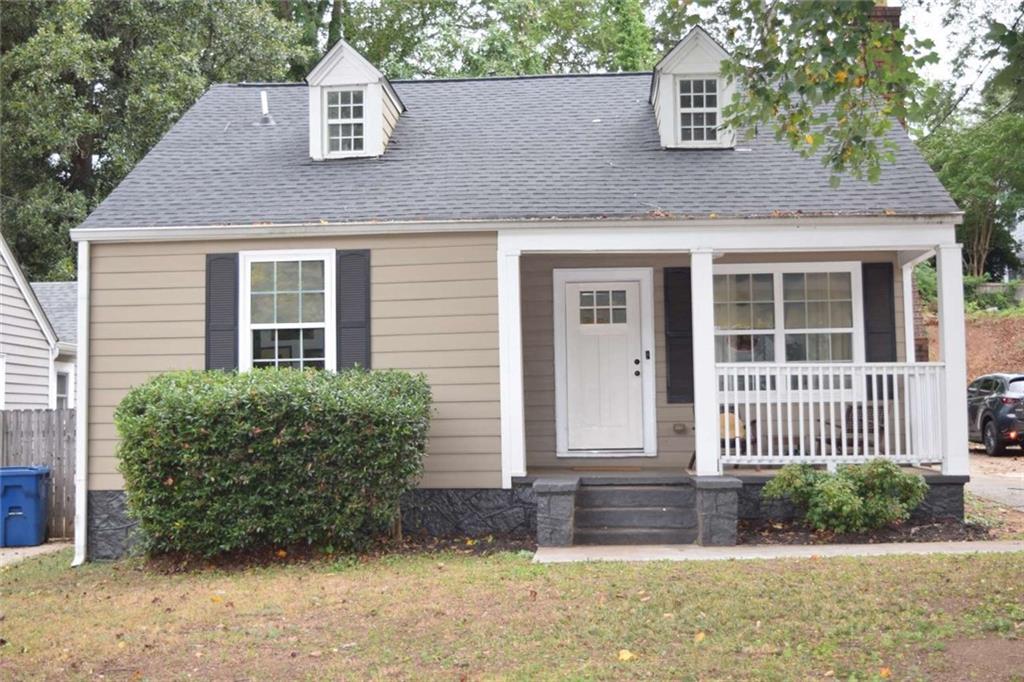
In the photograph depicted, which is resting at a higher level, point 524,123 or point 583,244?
point 524,123

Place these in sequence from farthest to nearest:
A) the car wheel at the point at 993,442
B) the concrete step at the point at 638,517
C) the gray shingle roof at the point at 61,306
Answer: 1. the gray shingle roof at the point at 61,306
2. the car wheel at the point at 993,442
3. the concrete step at the point at 638,517

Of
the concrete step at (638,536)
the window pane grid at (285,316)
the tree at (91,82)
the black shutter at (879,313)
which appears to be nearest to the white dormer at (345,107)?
the window pane grid at (285,316)

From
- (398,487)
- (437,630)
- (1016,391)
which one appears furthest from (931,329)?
(437,630)

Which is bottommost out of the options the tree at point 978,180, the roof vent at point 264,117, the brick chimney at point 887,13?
the roof vent at point 264,117

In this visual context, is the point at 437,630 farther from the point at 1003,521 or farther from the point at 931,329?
the point at 931,329

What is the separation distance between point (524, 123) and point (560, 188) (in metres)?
1.88

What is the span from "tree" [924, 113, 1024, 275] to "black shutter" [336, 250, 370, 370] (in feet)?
75.8

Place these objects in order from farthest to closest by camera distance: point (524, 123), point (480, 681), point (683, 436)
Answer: point (524, 123) < point (683, 436) < point (480, 681)

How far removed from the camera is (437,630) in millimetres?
5645

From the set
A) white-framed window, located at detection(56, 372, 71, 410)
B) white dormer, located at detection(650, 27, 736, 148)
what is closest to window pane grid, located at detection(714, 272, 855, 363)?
white dormer, located at detection(650, 27, 736, 148)

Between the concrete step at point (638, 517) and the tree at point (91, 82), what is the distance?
1535 centimetres

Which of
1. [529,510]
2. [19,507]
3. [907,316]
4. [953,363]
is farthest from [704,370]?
[19,507]

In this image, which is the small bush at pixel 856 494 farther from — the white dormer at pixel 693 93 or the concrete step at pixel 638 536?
the white dormer at pixel 693 93

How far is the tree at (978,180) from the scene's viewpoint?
28609 millimetres
